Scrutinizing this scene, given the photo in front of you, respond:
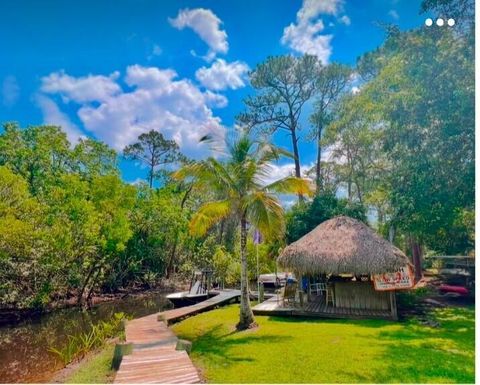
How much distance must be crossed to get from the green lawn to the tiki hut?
0.92 metres

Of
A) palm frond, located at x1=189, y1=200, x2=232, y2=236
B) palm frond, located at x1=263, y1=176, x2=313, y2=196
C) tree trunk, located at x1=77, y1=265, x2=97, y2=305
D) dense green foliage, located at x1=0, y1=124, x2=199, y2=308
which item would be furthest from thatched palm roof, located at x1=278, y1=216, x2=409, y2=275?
tree trunk, located at x1=77, y1=265, x2=97, y2=305

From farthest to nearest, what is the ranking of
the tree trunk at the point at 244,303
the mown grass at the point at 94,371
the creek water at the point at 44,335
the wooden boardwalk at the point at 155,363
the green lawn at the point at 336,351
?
1. the tree trunk at the point at 244,303
2. the creek water at the point at 44,335
3. the mown grass at the point at 94,371
4. the green lawn at the point at 336,351
5. the wooden boardwalk at the point at 155,363

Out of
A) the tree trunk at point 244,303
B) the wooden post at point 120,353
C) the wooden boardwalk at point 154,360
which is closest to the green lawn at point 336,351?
the tree trunk at point 244,303

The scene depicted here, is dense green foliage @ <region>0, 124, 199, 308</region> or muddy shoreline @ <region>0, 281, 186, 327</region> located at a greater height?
dense green foliage @ <region>0, 124, 199, 308</region>

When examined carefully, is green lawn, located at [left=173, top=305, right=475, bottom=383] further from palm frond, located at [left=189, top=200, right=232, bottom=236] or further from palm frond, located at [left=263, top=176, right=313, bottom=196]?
palm frond, located at [left=263, top=176, right=313, bottom=196]

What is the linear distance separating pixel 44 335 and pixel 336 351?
7.18 metres

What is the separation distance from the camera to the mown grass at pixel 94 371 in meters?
4.95

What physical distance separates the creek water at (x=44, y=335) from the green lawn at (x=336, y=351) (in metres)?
2.65

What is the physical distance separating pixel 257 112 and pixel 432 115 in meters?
9.45

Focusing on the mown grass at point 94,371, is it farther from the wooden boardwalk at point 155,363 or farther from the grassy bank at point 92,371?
the wooden boardwalk at point 155,363

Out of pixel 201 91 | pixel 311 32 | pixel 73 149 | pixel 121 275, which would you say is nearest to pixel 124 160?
pixel 73 149

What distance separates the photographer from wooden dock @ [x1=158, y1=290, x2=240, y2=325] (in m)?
8.80

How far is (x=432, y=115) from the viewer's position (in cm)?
836

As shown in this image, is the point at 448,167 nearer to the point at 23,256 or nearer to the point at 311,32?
the point at 311,32
